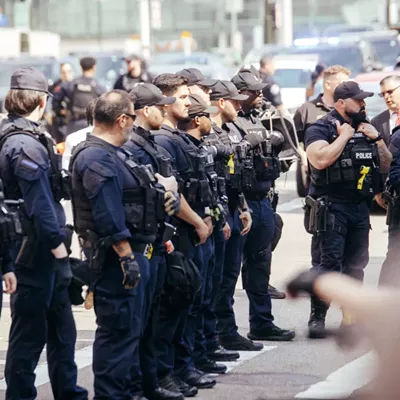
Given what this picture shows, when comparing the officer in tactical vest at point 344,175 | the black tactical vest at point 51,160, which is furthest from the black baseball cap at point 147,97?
the officer in tactical vest at point 344,175

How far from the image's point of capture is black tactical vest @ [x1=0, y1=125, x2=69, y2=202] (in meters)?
6.91

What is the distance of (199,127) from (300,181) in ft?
35.0

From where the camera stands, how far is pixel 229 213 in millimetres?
9000

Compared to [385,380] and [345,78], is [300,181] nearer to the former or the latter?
[345,78]

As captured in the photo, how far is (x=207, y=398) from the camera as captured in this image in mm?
7676

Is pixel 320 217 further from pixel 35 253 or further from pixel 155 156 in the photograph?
pixel 35 253

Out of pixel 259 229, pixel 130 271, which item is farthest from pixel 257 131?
pixel 130 271

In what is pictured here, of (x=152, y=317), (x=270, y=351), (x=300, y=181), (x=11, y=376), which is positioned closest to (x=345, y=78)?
(x=270, y=351)

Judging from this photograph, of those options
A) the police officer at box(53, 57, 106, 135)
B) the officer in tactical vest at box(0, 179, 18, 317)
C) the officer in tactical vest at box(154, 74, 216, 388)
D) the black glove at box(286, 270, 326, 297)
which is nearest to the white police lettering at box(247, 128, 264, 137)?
the officer in tactical vest at box(154, 74, 216, 388)

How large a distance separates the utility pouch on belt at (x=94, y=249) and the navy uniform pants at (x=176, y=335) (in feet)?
2.71

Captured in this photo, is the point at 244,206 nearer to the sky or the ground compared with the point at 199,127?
nearer to the ground

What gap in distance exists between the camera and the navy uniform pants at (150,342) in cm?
723

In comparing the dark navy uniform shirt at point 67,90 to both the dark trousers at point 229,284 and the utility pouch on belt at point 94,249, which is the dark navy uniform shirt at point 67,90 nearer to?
the dark trousers at point 229,284

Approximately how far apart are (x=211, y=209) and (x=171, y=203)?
1.12 m
